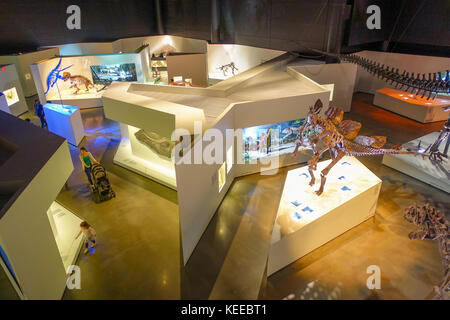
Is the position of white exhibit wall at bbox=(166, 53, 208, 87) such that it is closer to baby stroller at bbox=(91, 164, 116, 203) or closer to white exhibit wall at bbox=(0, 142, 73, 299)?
baby stroller at bbox=(91, 164, 116, 203)

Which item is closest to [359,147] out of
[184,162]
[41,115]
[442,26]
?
[184,162]

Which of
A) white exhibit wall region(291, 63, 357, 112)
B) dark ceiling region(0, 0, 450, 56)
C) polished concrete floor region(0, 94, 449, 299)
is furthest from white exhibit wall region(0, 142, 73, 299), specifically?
dark ceiling region(0, 0, 450, 56)

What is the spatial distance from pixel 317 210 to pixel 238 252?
1857mm

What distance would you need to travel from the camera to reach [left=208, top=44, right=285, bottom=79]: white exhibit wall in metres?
16.3

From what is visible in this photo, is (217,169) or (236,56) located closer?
(217,169)

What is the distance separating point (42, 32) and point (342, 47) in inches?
645

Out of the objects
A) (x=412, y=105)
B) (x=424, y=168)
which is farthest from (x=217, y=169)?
(x=412, y=105)

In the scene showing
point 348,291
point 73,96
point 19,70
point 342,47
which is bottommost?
point 348,291

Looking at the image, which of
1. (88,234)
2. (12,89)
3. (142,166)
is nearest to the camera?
(88,234)

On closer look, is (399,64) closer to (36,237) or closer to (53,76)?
(53,76)

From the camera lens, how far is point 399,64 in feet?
48.9

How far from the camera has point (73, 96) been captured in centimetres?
1500

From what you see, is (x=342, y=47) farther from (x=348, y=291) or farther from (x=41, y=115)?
(x=41, y=115)

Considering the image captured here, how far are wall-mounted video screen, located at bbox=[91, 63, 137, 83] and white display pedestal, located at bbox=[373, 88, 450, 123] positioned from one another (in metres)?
12.4
